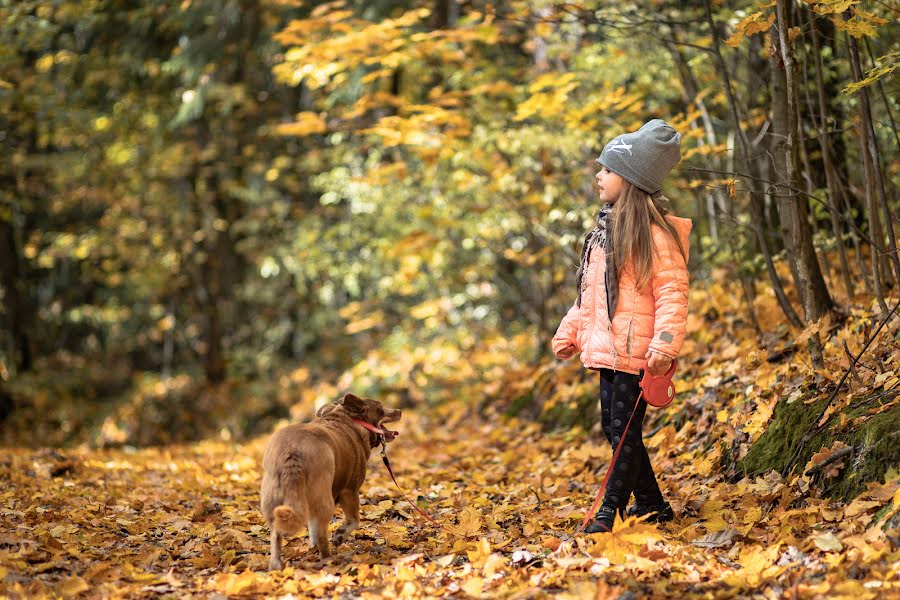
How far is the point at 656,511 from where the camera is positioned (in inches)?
179

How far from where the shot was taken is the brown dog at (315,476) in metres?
3.87

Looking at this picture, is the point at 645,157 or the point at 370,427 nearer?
the point at 645,157

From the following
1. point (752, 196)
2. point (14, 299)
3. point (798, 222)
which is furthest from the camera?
point (14, 299)

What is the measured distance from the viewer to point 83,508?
559cm

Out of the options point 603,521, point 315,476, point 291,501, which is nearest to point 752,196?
point 603,521

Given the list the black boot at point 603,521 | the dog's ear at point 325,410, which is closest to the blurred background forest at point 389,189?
the black boot at point 603,521

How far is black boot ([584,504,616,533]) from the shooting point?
431 centimetres

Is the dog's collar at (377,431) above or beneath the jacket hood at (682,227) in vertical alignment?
beneath

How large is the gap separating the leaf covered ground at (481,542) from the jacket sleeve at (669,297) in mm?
870

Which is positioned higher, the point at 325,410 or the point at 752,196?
the point at 752,196

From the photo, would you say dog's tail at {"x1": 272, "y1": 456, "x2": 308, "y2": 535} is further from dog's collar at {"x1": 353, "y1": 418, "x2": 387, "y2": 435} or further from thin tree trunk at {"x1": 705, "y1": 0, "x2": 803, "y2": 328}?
thin tree trunk at {"x1": 705, "y1": 0, "x2": 803, "y2": 328}

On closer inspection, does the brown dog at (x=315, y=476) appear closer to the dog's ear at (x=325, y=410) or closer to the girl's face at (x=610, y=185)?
the dog's ear at (x=325, y=410)

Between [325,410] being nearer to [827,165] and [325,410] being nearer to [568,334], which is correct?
[568,334]

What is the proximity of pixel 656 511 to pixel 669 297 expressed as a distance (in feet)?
3.85
